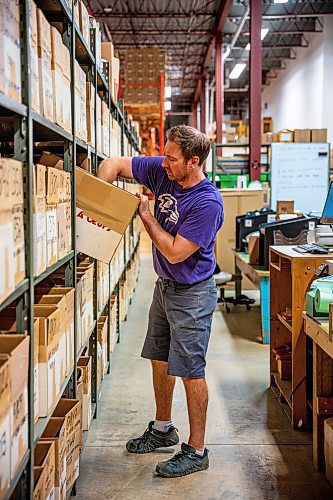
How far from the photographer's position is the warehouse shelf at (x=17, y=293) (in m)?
1.62

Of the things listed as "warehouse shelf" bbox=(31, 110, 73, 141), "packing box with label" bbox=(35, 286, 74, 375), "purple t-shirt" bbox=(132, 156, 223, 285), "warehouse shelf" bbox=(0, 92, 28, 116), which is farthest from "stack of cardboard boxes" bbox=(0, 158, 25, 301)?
"purple t-shirt" bbox=(132, 156, 223, 285)

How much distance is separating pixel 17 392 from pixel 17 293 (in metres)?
0.29

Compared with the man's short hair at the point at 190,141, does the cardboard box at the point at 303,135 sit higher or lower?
higher

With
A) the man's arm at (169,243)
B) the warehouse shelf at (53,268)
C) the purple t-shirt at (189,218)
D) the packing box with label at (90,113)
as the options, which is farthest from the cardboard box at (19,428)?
the packing box with label at (90,113)

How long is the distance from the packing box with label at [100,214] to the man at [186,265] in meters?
0.10

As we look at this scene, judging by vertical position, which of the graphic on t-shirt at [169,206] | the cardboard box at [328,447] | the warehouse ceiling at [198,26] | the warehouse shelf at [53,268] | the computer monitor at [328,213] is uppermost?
the warehouse ceiling at [198,26]

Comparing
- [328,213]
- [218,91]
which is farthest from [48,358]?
[218,91]

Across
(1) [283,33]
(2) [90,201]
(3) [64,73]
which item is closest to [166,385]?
(2) [90,201]

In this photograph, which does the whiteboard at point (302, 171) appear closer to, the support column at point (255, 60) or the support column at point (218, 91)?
the support column at point (255, 60)

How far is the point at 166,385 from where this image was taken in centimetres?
328

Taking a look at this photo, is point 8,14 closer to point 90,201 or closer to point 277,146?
point 90,201

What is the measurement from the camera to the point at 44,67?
2.20 meters

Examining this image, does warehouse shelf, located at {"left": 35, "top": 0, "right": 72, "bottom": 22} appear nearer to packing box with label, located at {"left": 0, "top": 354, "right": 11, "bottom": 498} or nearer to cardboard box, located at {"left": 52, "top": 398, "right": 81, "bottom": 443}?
packing box with label, located at {"left": 0, "top": 354, "right": 11, "bottom": 498}

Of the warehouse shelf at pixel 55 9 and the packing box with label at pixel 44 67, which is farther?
the warehouse shelf at pixel 55 9
